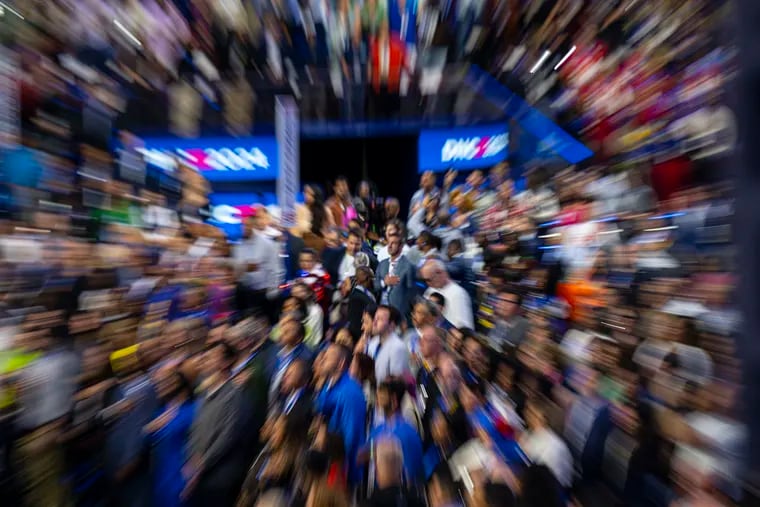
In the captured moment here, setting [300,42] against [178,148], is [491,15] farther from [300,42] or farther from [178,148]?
[178,148]

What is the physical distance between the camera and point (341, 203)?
1.24 metres

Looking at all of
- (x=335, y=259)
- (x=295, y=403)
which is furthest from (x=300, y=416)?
(x=335, y=259)

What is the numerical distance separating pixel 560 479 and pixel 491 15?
117cm

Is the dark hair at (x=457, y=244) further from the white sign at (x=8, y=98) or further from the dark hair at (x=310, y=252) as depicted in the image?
the white sign at (x=8, y=98)

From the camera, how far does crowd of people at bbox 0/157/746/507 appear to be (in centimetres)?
101

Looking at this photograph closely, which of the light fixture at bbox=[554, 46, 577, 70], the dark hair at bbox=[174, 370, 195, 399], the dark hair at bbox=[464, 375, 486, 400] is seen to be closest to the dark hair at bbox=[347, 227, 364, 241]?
the dark hair at bbox=[464, 375, 486, 400]

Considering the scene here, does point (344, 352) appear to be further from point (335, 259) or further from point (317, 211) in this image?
point (317, 211)

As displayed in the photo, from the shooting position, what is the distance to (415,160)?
4.00ft

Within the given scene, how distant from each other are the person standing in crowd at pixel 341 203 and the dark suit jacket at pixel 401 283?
17cm

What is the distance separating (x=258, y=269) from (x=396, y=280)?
1.27 feet

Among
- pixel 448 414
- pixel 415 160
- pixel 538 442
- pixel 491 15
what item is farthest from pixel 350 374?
pixel 491 15

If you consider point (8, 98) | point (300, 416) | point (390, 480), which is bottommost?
point (390, 480)

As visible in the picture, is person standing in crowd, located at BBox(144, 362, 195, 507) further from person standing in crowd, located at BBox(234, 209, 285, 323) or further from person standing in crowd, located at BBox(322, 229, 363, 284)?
person standing in crowd, located at BBox(322, 229, 363, 284)

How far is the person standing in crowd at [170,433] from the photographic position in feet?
3.46
